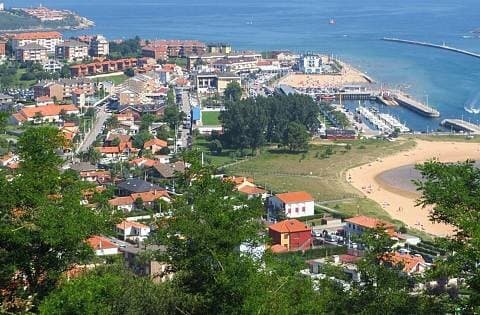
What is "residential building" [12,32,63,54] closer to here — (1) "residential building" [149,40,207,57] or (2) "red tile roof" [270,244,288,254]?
(1) "residential building" [149,40,207,57]

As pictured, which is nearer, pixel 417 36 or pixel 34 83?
pixel 34 83

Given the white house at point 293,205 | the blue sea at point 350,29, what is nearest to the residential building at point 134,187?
the white house at point 293,205

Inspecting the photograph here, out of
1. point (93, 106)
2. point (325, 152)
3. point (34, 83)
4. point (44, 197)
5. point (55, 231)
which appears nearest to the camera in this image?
point (55, 231)

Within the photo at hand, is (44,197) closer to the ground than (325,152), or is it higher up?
higher up

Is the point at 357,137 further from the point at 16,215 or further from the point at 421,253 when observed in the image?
the point at 16,215

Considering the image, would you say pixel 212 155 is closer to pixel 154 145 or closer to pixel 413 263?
pixel 154 145

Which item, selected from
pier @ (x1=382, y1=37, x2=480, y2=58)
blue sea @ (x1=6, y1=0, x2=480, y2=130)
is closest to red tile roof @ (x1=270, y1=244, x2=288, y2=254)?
blue sea @ (x1=6, y1=0, x2=480, y2=130)

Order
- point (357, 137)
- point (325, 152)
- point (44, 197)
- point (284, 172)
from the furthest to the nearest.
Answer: point (357, 137), point (325, 152), point (284, 172), point (44, 197)

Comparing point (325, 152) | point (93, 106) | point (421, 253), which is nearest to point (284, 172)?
point (325, 152)
